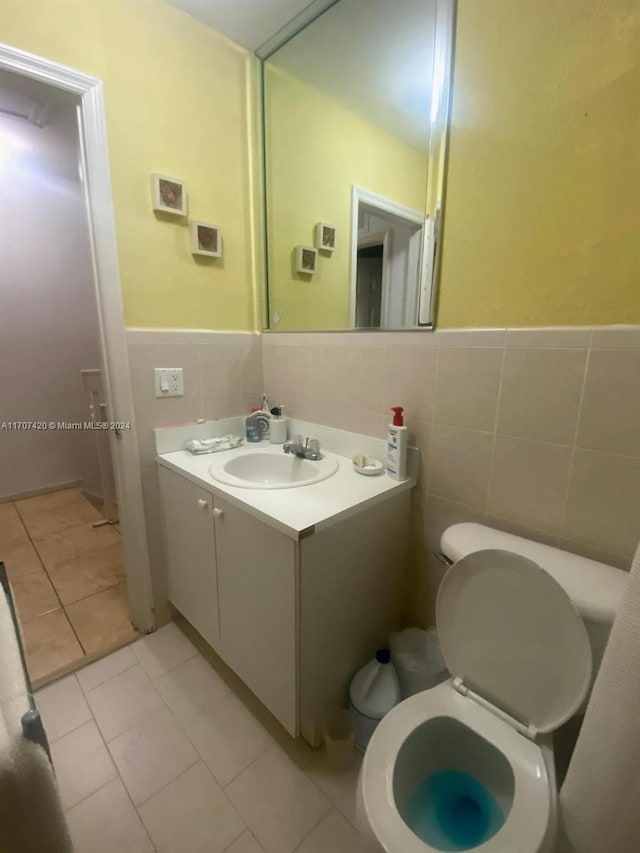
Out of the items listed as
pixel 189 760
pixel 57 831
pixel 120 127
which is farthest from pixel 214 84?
pixel 189 760

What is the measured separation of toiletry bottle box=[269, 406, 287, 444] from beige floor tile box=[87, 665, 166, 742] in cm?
102

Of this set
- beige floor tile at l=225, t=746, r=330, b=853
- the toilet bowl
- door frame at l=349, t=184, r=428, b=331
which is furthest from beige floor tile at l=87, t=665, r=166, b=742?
door frame at l=349, t=184, r=428, b=331

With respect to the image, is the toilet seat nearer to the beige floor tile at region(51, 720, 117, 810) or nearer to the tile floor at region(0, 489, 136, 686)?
the beige floor tile at region(51, 720, 117, 810)

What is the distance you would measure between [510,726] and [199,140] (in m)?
2.03

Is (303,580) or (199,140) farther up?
(199,140)

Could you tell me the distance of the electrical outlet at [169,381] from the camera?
143cm

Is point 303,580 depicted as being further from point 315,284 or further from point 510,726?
point 315,284

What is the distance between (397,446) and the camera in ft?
4.00

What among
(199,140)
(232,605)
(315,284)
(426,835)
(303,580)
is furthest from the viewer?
(315,284)

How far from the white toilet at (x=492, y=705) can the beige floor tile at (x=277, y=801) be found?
1.15 feet

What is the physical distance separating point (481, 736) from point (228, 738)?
801 mm

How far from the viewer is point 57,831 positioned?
1.82ft

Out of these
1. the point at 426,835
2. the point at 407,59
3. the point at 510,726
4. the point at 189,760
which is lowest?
the point at 189,760

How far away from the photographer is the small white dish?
1276 mm
